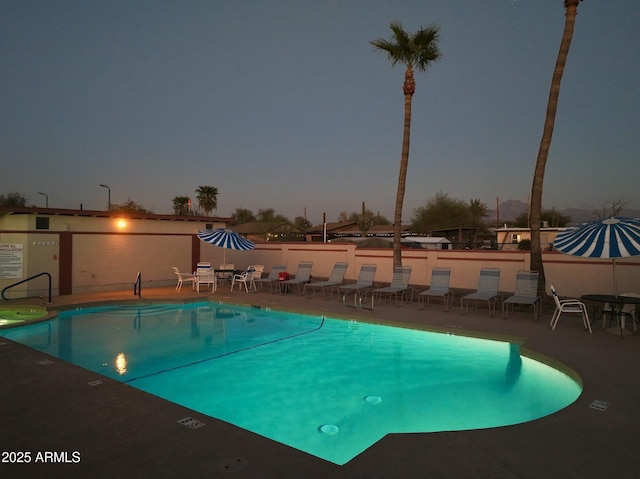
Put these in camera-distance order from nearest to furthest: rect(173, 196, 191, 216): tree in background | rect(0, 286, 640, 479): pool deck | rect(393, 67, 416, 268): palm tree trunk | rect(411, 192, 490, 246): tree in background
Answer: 1. rect(0, 286, 640, 479): pool deck
2. rect(393, 67, 416, 268): palm tree trunk
3. rect(411, 192, 490, 246): tree in background
4. rect(173, 196, 191, 216): tree in background

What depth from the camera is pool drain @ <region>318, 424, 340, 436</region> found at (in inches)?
178

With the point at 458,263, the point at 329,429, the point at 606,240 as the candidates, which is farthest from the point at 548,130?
the point at 329,429

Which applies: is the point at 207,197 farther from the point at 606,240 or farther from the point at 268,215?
the point at 606,240

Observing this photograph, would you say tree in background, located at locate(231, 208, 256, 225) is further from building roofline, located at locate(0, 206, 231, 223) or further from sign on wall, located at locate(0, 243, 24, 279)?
sign on wall, located at locate(0, 243, 24, 279)

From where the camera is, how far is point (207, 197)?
48.4 meters

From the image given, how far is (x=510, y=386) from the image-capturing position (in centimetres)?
578

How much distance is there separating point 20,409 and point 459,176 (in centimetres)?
3047

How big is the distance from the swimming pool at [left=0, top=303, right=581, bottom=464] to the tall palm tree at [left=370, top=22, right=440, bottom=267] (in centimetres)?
534

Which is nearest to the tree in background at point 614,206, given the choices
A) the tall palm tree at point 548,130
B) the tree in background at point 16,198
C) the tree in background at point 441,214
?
the tree in background at point 441,214

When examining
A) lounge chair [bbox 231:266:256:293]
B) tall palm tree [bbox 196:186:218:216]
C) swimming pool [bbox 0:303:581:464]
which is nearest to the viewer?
swimming pool [bbox 0:303:581:464]

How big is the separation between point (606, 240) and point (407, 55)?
8458mm

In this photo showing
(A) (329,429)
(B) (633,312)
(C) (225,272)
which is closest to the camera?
(A) (329,429)

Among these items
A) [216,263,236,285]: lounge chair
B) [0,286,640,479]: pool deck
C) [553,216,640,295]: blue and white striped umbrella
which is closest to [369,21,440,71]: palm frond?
[553,216,640,295]: blue and white striped umbrella

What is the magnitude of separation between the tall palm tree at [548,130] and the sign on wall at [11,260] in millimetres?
13989
